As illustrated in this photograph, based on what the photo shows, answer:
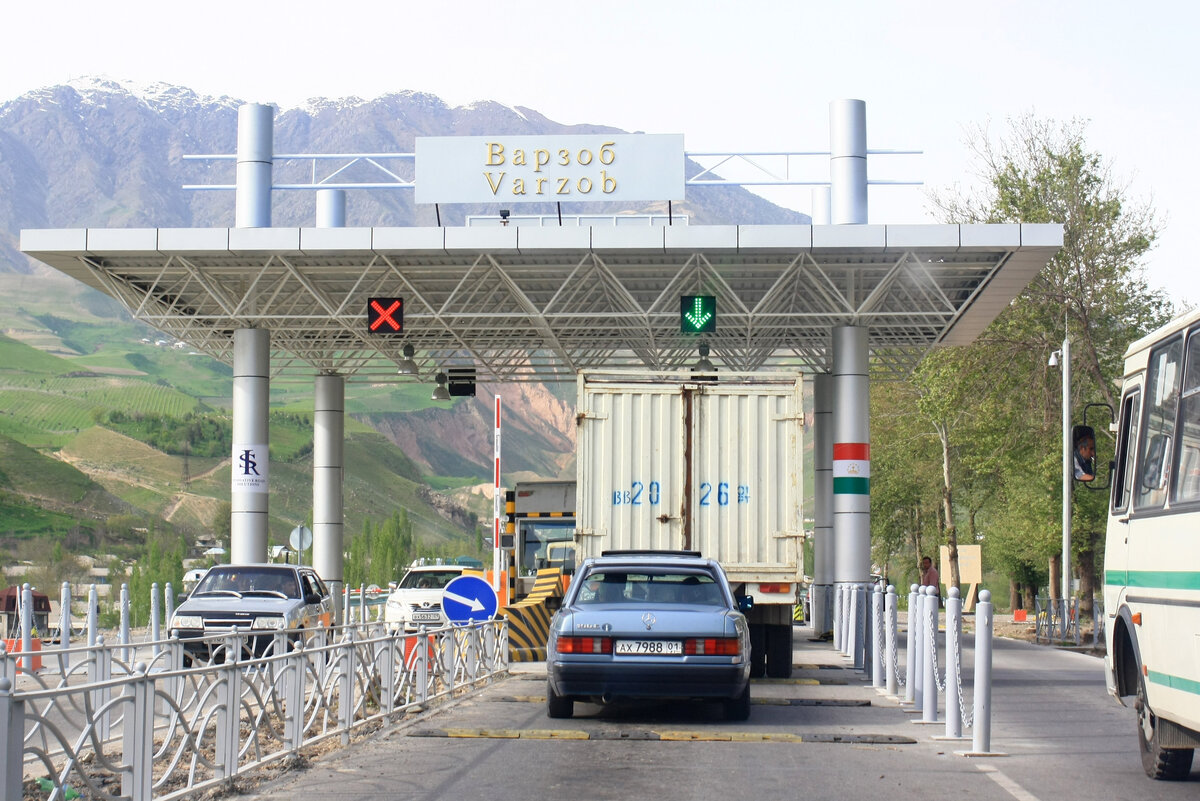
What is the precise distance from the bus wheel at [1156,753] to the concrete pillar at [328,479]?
23.8 meters

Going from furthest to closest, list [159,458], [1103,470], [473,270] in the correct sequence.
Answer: [159,458] → [1103,470] → [473,270]

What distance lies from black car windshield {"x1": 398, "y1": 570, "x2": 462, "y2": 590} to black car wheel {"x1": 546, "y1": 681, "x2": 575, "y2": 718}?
47.8 ft

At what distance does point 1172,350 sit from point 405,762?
6.30m

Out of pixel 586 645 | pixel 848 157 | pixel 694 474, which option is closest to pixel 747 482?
pixel 694 474

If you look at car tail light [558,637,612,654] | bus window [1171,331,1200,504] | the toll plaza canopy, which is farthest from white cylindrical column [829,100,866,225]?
bus window [1171,331,1200,504]

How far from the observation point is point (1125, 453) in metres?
10.3

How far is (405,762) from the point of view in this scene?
10.4 meters

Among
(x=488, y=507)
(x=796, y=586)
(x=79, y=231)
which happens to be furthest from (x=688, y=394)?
(x=488, y=507)

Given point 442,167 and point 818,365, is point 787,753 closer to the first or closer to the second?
point 442,167

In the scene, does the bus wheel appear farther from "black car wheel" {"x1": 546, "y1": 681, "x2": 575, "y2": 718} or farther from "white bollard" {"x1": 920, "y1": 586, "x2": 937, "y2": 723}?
"black car wheel" {"x1": 546, "y1": 681, "x2": 575, "y2": 718}

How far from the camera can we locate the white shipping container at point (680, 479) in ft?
54.2

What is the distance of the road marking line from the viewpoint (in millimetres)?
8814

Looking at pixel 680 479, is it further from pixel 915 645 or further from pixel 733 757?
pixel 733 757

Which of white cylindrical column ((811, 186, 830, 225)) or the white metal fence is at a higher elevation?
white cylindrical column ((811, 186, 830, 225))
